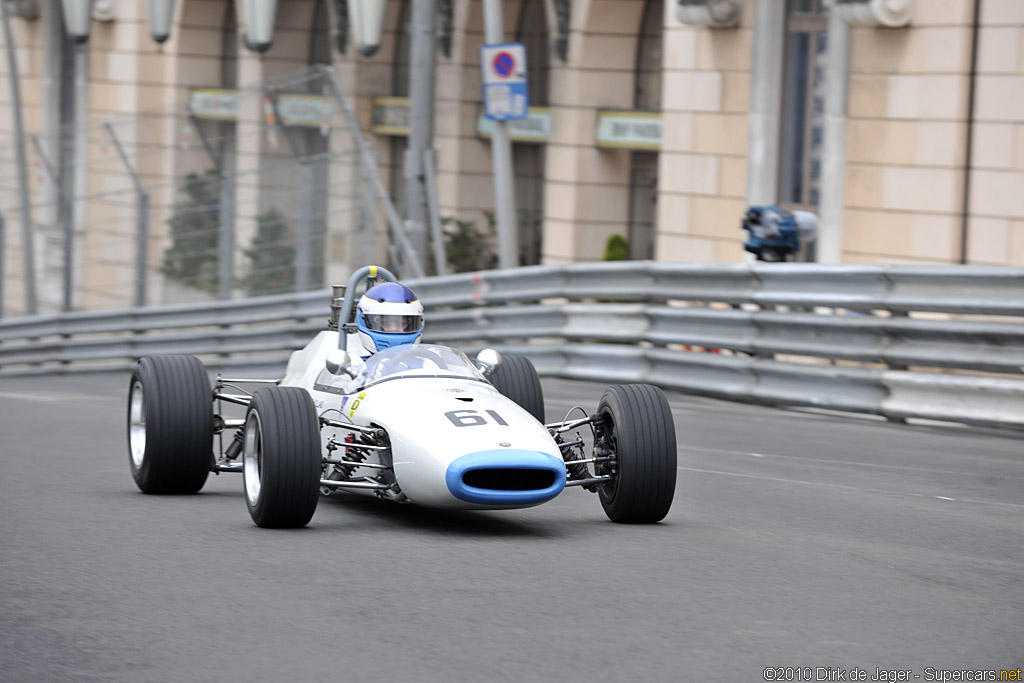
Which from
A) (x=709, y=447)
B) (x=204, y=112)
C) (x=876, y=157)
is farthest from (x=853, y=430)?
(x=204, y=112)

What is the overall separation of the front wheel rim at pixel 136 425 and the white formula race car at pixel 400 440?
0.6 inches

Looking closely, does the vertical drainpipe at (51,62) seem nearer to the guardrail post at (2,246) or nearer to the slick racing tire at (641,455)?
the guardrail post at (2,246)

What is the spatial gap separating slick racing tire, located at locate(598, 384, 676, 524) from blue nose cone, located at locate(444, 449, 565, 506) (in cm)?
35

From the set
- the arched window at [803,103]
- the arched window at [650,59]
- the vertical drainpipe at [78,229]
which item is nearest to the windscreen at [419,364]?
the arched window at [803,103]

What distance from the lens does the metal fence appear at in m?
18.2

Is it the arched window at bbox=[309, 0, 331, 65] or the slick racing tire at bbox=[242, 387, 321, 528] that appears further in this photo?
the arched window at bbox=[309, 0, 331, 65]

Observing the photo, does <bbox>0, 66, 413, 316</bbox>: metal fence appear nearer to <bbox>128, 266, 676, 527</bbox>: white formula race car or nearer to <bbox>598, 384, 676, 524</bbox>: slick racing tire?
<bbox>128, 266, 676, 527</bbox>: white formula race car

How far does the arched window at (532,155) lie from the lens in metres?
25.9

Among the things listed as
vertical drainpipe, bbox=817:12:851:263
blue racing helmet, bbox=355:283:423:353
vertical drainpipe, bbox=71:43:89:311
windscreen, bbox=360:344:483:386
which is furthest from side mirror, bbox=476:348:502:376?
vertical drainpipe, bbox=71:43:89:311

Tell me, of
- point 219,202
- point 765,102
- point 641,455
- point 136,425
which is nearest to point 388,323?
point 136,425

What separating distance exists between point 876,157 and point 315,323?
6.32 meters

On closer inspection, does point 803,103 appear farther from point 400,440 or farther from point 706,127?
point 400,440

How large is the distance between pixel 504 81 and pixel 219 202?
4.07 m

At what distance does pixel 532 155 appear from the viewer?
26.3m
